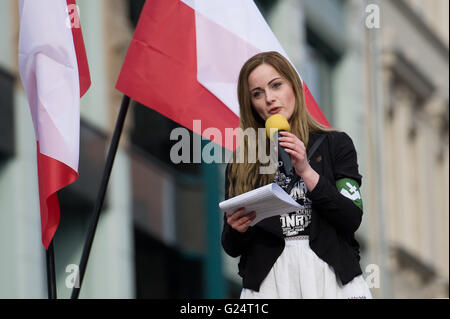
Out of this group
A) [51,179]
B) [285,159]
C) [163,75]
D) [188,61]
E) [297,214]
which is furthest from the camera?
[188,61]

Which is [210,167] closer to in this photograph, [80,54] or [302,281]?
[80,54]

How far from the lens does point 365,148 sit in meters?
26.4

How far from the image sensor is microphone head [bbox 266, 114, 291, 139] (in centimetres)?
553

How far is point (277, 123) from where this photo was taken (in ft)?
18.2

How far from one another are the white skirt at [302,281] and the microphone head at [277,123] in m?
0.48

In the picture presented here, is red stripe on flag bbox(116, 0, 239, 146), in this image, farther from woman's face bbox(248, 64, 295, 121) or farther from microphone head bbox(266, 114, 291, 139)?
microphone head bbox(266, 114, 291, 139)

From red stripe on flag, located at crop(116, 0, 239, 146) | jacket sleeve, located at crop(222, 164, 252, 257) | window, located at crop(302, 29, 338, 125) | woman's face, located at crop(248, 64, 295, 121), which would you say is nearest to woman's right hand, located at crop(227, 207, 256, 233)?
jacket sleeve, located at crop(222, 164, 252, 257)

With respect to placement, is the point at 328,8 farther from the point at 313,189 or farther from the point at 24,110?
the point at 313,189

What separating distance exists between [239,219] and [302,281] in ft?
1.19

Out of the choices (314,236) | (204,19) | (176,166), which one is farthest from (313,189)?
(176,166)

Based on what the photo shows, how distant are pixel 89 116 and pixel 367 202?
32.8ft

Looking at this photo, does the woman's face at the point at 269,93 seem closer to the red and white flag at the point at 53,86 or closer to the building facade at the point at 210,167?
the building facade at the point at 210,167

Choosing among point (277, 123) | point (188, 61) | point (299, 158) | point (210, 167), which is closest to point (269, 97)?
point (277, 123)

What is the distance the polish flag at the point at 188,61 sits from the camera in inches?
288
